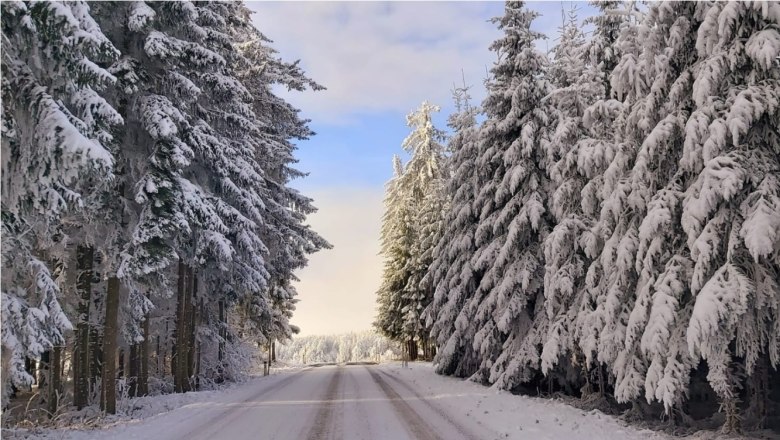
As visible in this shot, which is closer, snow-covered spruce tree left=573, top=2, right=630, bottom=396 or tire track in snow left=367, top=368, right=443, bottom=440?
tire track in snow left=367, top=368, right=443, bottom=440

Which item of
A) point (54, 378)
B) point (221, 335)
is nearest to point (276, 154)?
point (221, 335)

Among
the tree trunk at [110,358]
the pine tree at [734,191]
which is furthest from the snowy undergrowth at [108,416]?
the pine tree at [734,191]

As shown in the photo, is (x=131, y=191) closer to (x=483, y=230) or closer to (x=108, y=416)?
(x=108, y=416)

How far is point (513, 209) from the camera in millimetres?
18922

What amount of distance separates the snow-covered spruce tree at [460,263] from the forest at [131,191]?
324 inches

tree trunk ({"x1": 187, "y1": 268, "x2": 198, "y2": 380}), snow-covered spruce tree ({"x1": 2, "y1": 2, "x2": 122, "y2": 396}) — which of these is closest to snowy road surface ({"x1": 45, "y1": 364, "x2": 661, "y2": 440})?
snow-covered spruce tree ({"x1": 2, "y1": 2, "x2": 122, "y2": 396})

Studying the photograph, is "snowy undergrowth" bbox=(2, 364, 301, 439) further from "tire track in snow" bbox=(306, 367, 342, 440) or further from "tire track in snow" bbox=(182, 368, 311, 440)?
"tire track in snow" bbox=(306, 367, 342, 440)

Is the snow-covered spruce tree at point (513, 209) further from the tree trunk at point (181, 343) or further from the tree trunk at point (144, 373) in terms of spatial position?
the tree trunk at point (144, 373)

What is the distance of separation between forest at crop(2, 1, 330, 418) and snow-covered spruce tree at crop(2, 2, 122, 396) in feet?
0.09

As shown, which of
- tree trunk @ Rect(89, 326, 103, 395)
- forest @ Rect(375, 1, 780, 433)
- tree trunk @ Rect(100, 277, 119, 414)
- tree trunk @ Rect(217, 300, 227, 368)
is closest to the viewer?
forest @ Rect(375, 1, 780, 433)

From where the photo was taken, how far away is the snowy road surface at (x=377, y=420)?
34.8 ft

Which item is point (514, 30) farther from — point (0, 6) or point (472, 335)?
point (0, 6)

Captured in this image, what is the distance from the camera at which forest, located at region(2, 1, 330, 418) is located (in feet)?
28.3

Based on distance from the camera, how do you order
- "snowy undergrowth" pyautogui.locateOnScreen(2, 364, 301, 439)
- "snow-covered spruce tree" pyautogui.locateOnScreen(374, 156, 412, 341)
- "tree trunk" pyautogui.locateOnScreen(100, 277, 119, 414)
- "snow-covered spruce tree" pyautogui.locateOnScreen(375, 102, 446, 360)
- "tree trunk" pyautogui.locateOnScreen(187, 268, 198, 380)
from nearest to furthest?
"snowy undergrowth" pyautogui.locateOnScreen(2, 364, 301, 439) < "tree trunk" pyautogui.locateOnScreen(100, 277, 119, 414) < "tree trunk" pyautogui.locateOnScreen(187, 268, 198, 380) < "snow-covered spruce tree" pyautogui.locateOnScreen(375, 102, 446, 360) < "snow-covered spruce tree" pyautogui.locateOnScreen(374, 156, 412, 341)
